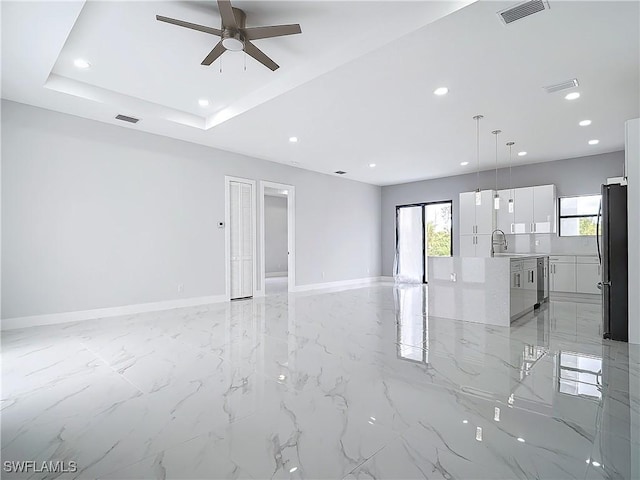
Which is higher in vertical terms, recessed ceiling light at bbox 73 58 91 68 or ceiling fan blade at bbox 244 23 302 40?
recessed ceiling light at bbox 73 58 91 68

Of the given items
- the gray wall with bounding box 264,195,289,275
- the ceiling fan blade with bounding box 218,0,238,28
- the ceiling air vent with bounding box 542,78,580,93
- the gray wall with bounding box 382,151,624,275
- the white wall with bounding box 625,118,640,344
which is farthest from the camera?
the gray wall with bounding box 264,195,289,275

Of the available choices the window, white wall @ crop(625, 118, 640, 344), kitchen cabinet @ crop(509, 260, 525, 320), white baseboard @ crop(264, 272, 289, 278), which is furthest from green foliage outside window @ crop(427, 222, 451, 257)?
white wall @ crop(625, 118, 640, 344)

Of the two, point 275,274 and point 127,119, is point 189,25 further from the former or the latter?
point 275,274

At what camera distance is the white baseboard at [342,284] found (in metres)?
8.65

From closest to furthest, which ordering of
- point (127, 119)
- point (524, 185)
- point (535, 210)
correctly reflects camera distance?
point (127, 119) → point (535, 210) → point (524, 185)

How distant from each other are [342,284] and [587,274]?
537 cm

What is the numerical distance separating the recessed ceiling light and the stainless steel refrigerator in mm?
6055

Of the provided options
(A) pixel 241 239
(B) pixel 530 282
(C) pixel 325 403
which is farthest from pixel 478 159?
(C) pixel 325 403

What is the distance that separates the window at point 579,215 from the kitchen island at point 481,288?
9.34 feet

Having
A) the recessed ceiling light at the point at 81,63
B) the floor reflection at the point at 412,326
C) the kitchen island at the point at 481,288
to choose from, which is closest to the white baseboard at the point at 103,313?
the floor reflection at the point at 412,326

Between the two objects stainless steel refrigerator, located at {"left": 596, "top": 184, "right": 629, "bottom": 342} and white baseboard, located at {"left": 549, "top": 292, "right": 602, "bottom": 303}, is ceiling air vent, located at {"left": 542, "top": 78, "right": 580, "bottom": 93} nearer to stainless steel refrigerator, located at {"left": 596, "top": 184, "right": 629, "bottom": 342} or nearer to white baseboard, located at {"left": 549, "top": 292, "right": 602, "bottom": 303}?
stainless steel refrigerator, located at {"left": 596, "top": 184, "right": 629, "bottom": 342}

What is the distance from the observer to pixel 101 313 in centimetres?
538

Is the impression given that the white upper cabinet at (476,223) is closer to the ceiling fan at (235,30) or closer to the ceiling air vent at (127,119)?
the ceiling fan at (235,30)

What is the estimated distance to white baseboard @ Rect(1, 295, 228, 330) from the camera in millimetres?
4699
